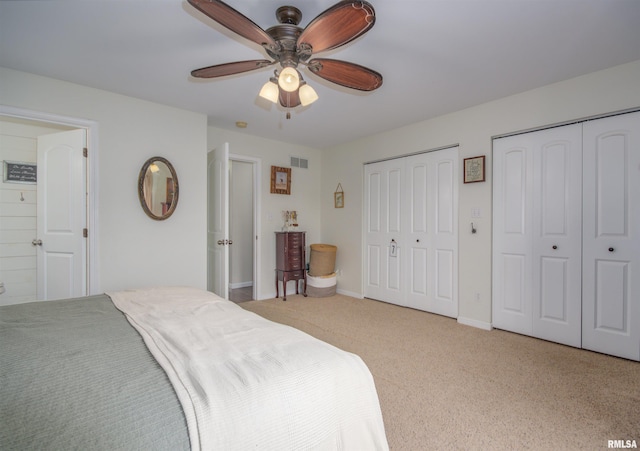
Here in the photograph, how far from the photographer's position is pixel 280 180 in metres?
4.73

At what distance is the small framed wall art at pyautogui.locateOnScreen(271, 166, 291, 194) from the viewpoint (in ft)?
15.2

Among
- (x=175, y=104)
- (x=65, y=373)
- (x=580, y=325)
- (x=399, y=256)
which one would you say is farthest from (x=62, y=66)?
(x=580, y=325)

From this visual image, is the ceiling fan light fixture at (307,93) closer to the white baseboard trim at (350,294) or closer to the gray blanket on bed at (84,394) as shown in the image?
the gray blanket on bed at (84,394)

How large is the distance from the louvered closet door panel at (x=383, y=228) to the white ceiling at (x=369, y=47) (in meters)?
Result: 1.21

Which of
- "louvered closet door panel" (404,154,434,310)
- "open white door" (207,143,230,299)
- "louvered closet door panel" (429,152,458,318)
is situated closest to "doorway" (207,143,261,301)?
"open white door" (207,143,230,299)

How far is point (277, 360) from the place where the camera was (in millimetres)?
1032

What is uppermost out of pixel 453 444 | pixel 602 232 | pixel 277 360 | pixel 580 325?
pixel 602 232

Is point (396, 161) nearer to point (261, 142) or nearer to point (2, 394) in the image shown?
point (261, 142)

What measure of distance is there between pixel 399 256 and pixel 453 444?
2.76m

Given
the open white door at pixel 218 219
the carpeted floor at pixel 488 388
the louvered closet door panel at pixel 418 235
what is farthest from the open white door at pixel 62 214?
the louvered closet door panel at pixel 418 235

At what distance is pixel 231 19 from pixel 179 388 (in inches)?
60.2

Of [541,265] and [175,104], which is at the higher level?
[175,104]

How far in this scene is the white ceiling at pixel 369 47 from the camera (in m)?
1.82

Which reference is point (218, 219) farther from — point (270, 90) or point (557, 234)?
point (557, 234)
